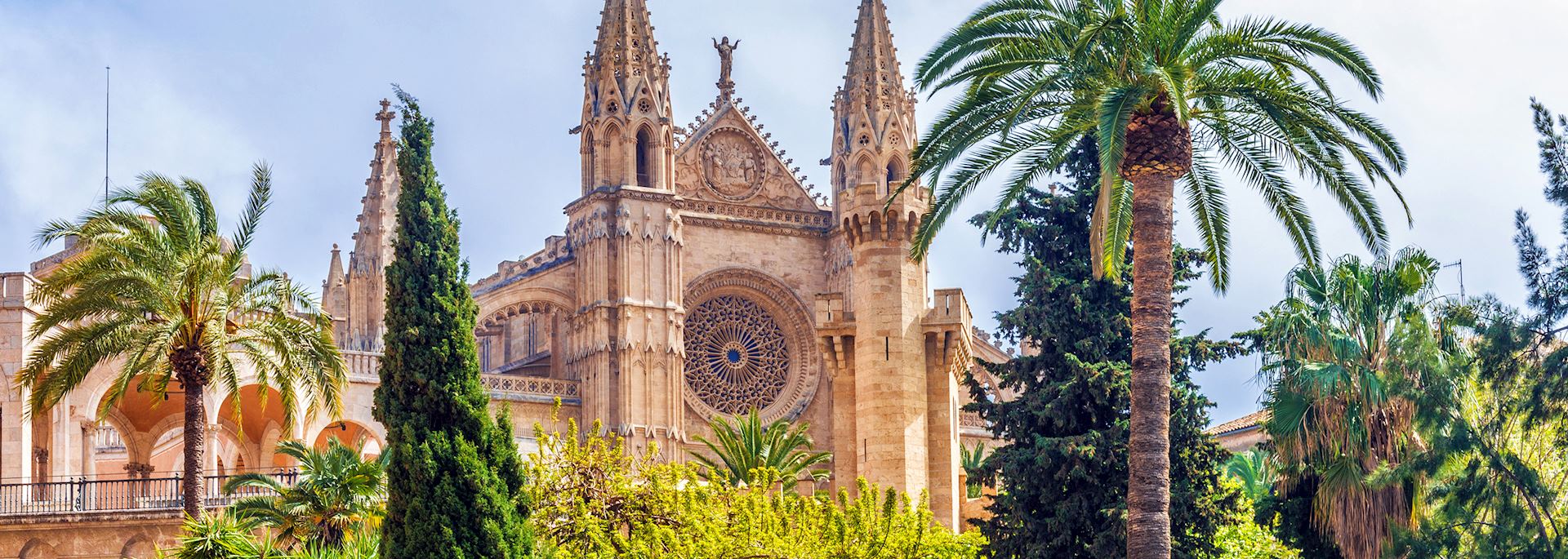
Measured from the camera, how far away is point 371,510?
29547 mm

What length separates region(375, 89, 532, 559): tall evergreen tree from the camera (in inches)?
994

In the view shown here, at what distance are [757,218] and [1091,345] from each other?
2366 centimetres

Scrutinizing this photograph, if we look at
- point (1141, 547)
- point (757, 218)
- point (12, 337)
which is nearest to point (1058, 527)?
point (1141, 547)

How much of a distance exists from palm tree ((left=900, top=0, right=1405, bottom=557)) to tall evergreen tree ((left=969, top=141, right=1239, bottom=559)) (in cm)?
748

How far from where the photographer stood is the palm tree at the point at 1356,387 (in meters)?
30.5

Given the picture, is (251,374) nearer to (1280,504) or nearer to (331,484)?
(331,484)

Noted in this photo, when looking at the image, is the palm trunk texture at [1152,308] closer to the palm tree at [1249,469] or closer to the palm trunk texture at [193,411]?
the palm trunk texture at [193,411]

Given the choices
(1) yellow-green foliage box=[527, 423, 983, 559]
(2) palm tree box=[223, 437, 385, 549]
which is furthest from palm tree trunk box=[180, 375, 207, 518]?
(1) yellow-green foliage box=[527, 423, 983, 559]

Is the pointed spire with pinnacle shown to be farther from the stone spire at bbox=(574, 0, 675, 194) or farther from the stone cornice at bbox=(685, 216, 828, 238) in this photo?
the stone spire at bbox=(574, 0, 675, 194)

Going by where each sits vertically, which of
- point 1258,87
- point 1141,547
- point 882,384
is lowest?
point 1141,547

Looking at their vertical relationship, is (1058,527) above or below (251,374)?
below

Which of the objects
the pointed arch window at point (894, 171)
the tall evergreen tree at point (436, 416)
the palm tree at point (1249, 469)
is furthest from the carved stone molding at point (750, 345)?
the tall evergreen tree at point (436, 416)

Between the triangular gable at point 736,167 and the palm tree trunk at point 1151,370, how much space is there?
1327 inches

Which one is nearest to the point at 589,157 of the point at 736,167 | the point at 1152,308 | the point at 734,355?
the point at 736,167
